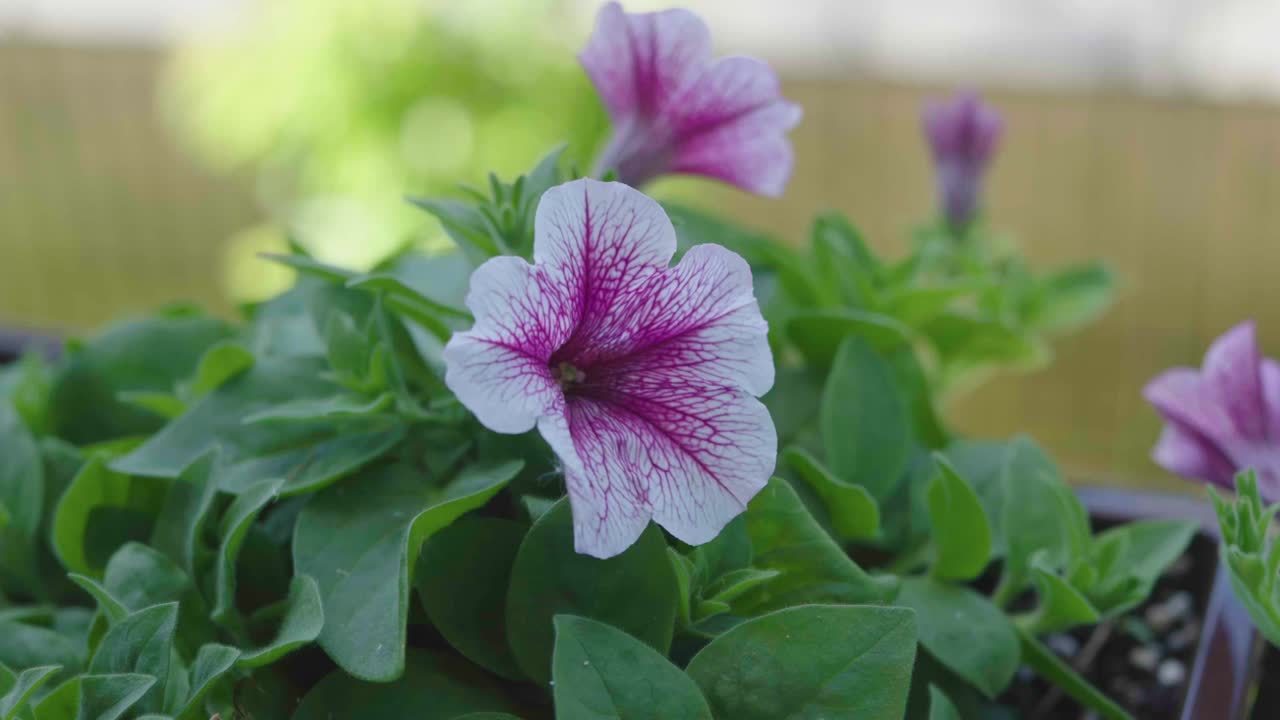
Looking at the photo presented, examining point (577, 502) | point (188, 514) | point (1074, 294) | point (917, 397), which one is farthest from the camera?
point (1074, 294)

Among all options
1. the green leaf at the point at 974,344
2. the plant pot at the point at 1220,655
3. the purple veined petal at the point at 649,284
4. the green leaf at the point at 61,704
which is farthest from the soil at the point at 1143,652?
the green leaf at the point at 61,704

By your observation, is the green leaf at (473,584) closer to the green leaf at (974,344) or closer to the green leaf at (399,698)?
the green leaf at (399,698)

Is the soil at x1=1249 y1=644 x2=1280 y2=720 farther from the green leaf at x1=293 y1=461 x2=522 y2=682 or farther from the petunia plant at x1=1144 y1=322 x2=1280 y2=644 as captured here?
the green leaf at x1=293 y1=461 x2=522 y2=682

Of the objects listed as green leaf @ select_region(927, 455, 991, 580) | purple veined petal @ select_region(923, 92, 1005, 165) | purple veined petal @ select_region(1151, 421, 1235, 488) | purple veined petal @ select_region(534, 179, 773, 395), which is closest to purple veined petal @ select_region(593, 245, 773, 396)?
purple veined petal @ select_region(534, 179, 773, 395)

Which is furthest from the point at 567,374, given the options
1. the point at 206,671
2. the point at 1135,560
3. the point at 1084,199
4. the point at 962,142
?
the point at 1084,199

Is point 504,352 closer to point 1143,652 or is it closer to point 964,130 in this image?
point 1143,652

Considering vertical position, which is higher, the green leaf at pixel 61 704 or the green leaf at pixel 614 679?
the green leaf at pixel 614 679
